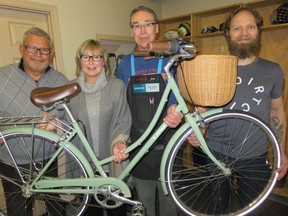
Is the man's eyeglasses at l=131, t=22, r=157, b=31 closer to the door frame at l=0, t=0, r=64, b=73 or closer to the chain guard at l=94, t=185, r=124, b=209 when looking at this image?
the chain guard at l=94, t=185, r=124, b=209

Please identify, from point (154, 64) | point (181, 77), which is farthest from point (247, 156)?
point (154, 64)

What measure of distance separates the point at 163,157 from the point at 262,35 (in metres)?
2.48

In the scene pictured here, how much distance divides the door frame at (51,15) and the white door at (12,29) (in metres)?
0.06

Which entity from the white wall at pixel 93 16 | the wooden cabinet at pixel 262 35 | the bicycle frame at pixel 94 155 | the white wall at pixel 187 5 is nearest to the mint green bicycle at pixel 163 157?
the bicycle frame at pixel 94 155

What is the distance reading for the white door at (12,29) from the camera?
2.06 meters

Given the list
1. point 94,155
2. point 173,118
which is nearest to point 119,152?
point 94,155

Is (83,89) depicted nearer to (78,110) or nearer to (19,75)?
(78,110)

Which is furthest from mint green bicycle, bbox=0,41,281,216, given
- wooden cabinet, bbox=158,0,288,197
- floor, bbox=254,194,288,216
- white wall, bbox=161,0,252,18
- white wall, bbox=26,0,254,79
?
white wall, bbox=161,0,252,18

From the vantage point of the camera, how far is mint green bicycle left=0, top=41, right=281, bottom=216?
1.07 meters

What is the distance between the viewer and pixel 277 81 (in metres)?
1.25

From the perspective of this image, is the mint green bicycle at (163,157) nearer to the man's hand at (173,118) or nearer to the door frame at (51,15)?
the man's hand at (173,118)

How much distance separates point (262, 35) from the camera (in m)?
2.76

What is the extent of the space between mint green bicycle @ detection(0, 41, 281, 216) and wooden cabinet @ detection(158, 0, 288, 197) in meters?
1.72

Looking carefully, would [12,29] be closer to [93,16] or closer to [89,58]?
[93,16]
